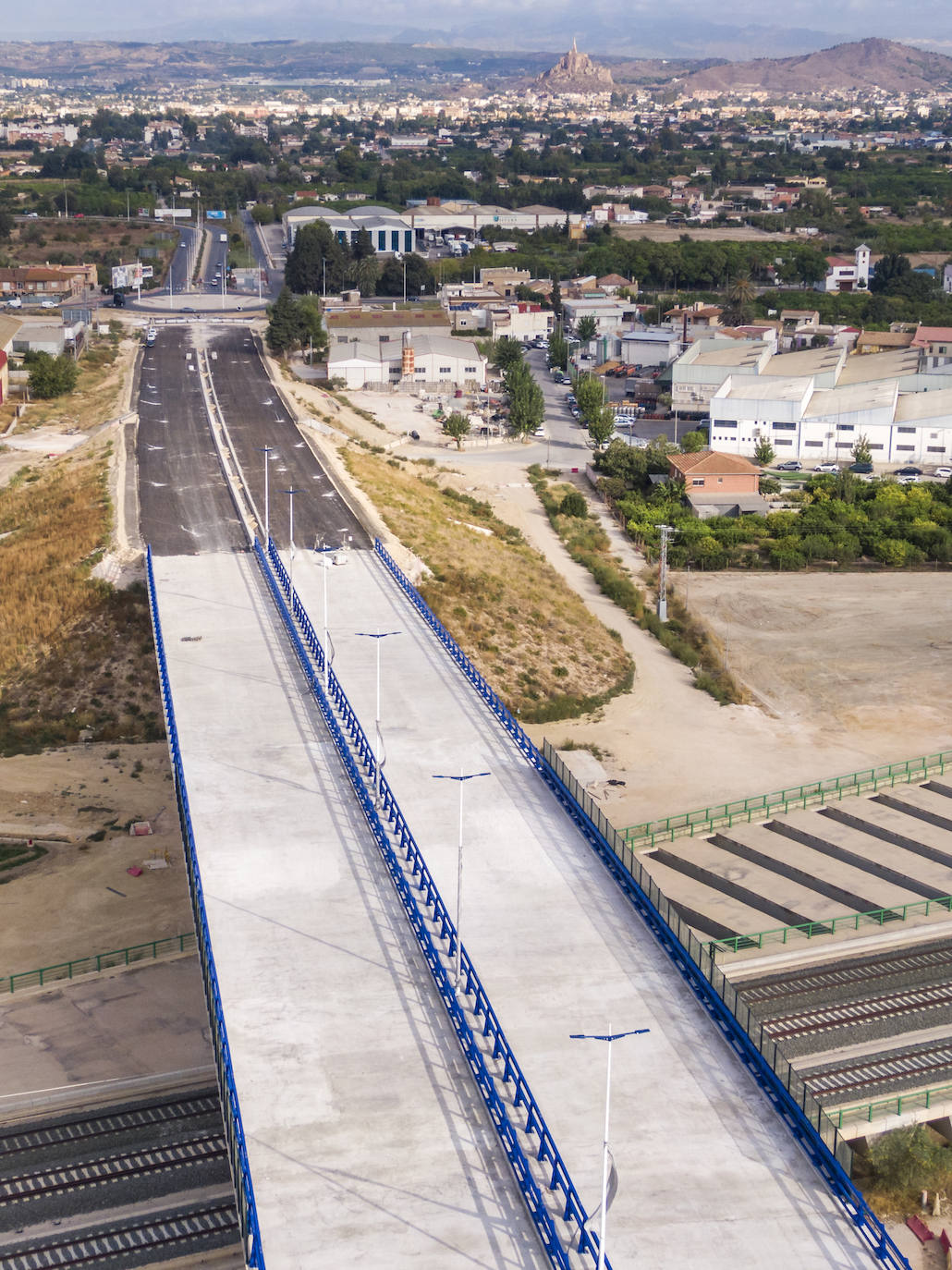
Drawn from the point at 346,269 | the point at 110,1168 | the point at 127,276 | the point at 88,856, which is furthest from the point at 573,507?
the point at 127,276

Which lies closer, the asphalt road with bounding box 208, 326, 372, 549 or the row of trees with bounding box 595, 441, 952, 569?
the asphalt road with bounding box 208, 326, 372, 549

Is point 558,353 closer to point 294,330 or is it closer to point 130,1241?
point 294,330

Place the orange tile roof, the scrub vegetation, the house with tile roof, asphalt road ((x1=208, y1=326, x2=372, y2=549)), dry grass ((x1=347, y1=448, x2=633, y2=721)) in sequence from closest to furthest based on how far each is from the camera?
1. dry grass ((x1=347, y1=448, x2=633, y2=721))
2. the scrub vegetation
3. asphalt road ((x1=208, y1=326, x2=372, y2=549))
4. the house with tile roof
5. the orange tile roof

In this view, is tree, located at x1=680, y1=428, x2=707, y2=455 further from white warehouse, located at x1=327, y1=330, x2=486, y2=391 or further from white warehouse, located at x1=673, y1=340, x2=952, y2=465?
white warehouse, located at x1=327, y1=330, x2=486, y2=391

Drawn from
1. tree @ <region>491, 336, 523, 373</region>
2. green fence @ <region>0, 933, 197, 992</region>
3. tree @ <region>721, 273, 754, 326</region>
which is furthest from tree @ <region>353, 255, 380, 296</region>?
green fence @ <region>0, 933, 197, 992</region>

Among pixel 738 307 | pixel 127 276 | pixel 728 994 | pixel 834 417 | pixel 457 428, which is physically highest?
pixel 127 276

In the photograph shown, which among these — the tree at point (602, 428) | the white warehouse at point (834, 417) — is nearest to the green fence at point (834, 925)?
the tree at point (602, 428)

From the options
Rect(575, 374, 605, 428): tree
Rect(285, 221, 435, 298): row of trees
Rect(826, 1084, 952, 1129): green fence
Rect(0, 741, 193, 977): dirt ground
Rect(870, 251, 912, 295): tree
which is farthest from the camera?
Rect(870, 251, 912, 295): tree

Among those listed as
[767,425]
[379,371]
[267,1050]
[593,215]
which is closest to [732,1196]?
[267,1050]
